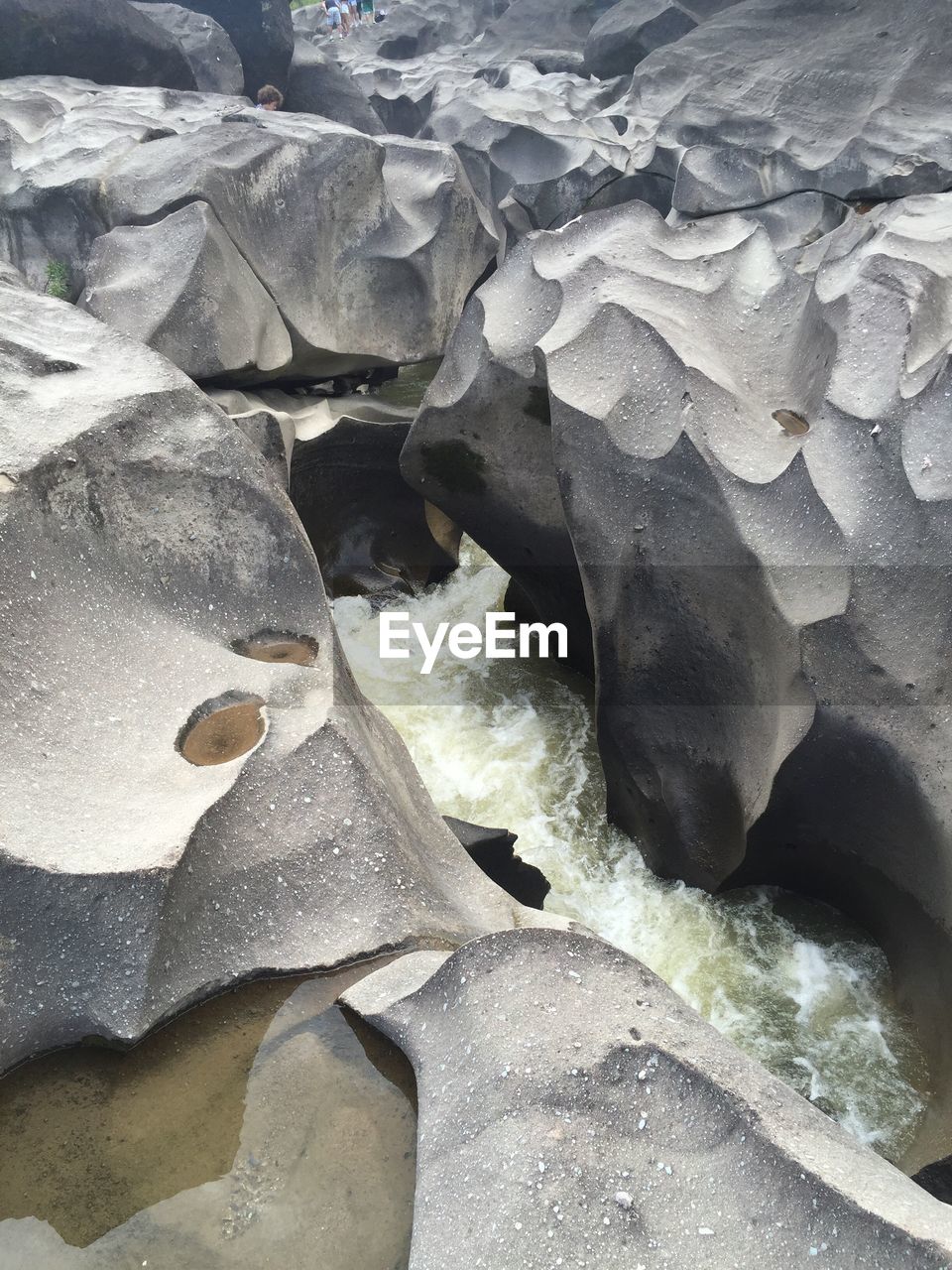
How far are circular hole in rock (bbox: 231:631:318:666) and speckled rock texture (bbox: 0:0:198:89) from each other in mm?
8874

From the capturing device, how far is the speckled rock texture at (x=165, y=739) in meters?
2.93

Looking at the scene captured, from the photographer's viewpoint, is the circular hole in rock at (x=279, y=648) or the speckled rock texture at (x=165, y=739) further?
the circular hole in rock at (x=279, y=648)

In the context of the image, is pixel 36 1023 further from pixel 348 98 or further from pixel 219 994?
pixel 348 98

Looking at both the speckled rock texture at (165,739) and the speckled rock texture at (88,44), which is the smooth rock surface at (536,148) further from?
the speckled rock texture at (165,739)

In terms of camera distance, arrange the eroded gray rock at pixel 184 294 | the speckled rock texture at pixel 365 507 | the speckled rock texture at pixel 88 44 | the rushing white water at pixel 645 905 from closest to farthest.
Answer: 1. the rushing white water at pixel 645 905
2. the eroded gray rock at pixel 184 294
3. the speckled rock texture at pixel 365 507
4. the speckled rock texture at pixel 88 44

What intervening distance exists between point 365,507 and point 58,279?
2744 mm

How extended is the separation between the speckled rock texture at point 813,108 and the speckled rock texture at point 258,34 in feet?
18.1

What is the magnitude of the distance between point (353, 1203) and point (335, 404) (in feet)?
20.6

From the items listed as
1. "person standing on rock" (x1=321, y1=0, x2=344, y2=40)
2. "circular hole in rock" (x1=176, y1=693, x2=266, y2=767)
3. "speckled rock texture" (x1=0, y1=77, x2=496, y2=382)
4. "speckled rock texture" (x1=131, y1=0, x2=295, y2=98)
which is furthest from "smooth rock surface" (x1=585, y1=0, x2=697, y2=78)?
"circular hole in rock" (x1=176, y1=693, x2=266, y2=767)

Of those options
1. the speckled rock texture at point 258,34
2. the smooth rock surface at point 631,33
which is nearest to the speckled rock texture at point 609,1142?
the speckled rock texture at point 258,34

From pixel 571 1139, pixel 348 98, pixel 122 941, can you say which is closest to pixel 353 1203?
pixel 571 1139

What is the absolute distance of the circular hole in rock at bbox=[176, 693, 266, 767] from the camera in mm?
3586

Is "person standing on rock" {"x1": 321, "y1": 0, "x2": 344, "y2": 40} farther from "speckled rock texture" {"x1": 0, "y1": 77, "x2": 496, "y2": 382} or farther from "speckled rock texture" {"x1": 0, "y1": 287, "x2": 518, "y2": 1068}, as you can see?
"speckled rock texture" {"x1": 0, "y1": 287, "x2": 518, "y2": 1068}

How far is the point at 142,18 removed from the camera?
11.1m
